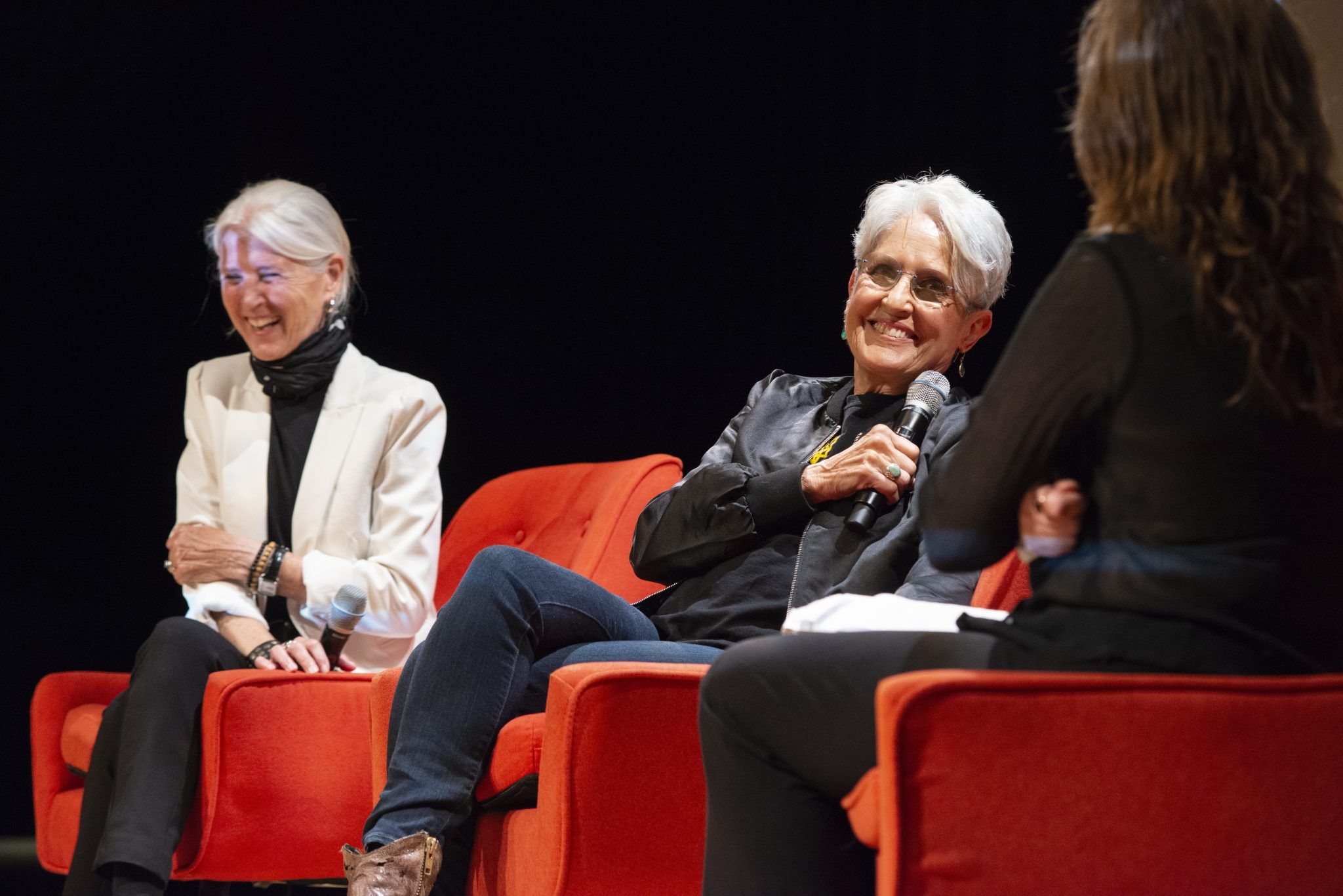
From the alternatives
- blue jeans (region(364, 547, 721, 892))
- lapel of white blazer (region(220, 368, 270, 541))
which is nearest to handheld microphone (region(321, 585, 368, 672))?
lapel of white blazer (region(220, 368, 270, 541))

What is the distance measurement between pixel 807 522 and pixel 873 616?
2.22 feet

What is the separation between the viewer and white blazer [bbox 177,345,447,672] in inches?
95.8

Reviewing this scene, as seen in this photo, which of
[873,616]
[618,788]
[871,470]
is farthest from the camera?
[871,470]

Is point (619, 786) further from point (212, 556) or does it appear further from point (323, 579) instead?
point (212, 556)

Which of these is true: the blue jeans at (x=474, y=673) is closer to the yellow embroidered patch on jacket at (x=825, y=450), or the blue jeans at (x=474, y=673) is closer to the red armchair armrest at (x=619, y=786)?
the red armchair armrest at (x=619, y=786)

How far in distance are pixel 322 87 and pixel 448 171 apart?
1.61ft

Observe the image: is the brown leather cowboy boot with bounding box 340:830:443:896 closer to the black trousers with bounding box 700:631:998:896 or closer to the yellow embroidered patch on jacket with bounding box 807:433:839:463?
the black trousers with bounding box 700:631:998:896

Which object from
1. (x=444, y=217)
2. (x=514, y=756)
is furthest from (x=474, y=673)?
(x=444, y=217)

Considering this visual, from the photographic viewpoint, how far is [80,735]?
245 cm

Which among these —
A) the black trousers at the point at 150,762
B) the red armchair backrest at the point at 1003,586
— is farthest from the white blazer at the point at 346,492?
the red armchair backrest at the point at 1003,586

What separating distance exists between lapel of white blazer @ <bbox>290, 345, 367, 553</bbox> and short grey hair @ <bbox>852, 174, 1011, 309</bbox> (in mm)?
1107

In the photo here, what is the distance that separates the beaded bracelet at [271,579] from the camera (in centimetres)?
242

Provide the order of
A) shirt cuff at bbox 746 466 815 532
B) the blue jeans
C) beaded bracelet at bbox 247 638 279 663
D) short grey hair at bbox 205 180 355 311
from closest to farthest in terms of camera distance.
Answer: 1. the blue jeans
2. shirt cuff at bbox 746 466 815 532
3. beaded bracelet at bbox 247 638 279 663
4. short grey hair at bbox 205 180 355 311

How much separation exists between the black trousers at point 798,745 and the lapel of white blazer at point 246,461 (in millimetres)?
1646
